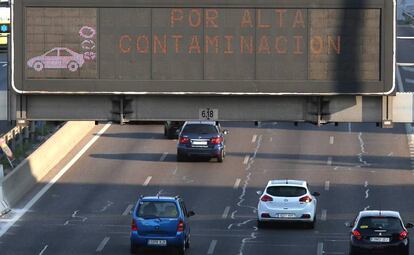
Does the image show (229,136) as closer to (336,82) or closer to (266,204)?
(266,204)

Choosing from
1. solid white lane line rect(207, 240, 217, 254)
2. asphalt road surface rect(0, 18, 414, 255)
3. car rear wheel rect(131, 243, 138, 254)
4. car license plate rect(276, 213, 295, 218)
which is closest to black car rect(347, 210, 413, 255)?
asphalt road surface rect(0, 18, 414, 255)

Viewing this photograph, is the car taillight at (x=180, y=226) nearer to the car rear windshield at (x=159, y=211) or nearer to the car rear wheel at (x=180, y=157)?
the car rear windshield at (x=159, y=211)

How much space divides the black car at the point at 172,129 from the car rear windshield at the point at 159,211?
24193mm

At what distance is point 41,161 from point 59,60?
2341 cm

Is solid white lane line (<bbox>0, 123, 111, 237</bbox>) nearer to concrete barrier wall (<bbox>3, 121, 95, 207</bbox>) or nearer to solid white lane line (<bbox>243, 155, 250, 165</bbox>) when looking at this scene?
concrete barrier wall (<bbox>3, 121, 95, 207</bbox>)

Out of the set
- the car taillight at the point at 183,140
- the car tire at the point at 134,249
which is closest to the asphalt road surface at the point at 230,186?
the car tire at the point at 134,249

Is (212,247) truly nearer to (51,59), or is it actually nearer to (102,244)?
(102,244)

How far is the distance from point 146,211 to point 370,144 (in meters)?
25.4

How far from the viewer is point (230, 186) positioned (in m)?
50.0

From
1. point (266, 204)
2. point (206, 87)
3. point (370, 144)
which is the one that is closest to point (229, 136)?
point (370, 144)

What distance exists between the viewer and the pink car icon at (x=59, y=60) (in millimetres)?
28891

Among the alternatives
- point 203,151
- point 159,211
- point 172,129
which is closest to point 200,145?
point 203,151

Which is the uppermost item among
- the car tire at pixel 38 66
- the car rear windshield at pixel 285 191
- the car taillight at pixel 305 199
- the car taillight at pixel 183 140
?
the car tire at pixel 38 66

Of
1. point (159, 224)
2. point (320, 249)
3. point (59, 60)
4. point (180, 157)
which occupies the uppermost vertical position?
point (59, 60)
